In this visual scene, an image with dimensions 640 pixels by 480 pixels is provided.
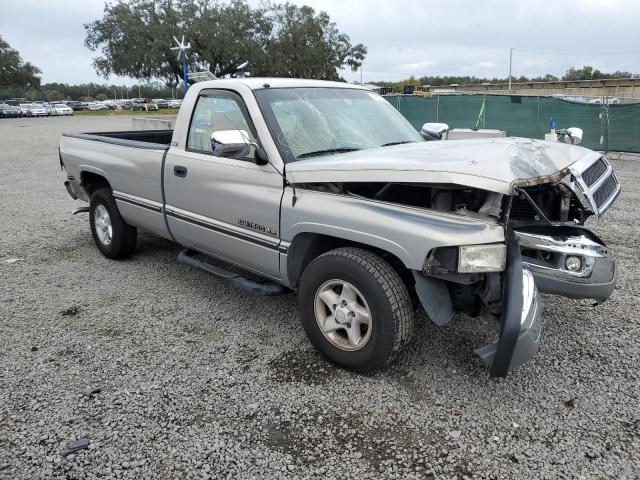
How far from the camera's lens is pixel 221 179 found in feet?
12.9

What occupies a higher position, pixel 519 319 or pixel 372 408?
pixel 519 319

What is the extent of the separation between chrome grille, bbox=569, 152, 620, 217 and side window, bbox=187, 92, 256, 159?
7.37 ft

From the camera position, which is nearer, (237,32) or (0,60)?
(237,32)

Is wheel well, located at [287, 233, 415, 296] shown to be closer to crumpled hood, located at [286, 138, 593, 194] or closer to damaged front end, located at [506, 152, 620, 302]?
crumpled hood, located at [286, 138, 593, 194]

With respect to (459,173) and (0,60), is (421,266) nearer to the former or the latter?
(459,173)

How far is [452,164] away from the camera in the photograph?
284 centimetres

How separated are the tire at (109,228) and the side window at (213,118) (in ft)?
5.06

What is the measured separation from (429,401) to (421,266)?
830 millimetres

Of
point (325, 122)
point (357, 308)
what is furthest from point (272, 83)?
point (357, 308)

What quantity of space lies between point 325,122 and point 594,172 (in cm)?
189

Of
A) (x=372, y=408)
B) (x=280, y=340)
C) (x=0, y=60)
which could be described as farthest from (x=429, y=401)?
(x=0, y=60)

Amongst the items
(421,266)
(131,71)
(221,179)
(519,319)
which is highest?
(131,71)

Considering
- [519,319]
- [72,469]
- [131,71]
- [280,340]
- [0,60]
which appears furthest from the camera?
[0,60]

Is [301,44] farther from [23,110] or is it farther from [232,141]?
[232,141]
